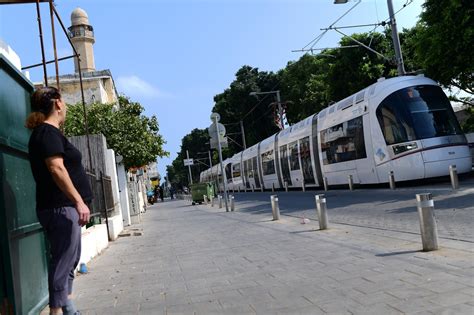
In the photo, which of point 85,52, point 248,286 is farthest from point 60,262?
point 85,52

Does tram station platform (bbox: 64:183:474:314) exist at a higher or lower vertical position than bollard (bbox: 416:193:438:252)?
lower

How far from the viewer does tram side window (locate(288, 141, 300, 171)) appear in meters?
26.7

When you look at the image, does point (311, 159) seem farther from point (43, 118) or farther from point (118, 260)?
point (43, 118)

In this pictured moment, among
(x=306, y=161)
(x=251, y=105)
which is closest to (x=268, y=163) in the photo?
(x=306, y=161)

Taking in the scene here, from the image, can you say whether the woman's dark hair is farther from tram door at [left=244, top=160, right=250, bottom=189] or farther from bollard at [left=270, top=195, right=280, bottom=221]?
tram door at [left=244, top=160, right=250, bottom=189]

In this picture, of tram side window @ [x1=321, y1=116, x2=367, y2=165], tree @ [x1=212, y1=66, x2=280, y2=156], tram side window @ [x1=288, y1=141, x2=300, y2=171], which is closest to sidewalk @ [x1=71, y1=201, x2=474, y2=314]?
tram side window @ [x1=321, y1=116, x2=367, y2=165]

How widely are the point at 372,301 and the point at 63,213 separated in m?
2.64

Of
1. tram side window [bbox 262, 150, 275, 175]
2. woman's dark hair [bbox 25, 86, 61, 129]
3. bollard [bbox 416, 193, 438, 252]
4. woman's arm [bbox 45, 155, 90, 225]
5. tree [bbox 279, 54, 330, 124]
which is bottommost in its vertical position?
bollard [bbox 416, 193, 438, 252]

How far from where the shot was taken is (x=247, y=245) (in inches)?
339

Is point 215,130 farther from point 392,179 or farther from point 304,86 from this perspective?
point 304,86

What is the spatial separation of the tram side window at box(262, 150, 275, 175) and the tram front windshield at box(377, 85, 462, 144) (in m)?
16.3

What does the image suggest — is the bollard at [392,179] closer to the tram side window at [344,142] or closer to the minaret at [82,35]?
the tram side window at [344,142]


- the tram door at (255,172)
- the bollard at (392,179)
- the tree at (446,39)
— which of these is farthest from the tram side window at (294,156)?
the bollard at (392,179)

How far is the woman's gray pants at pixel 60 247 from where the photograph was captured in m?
3.73
